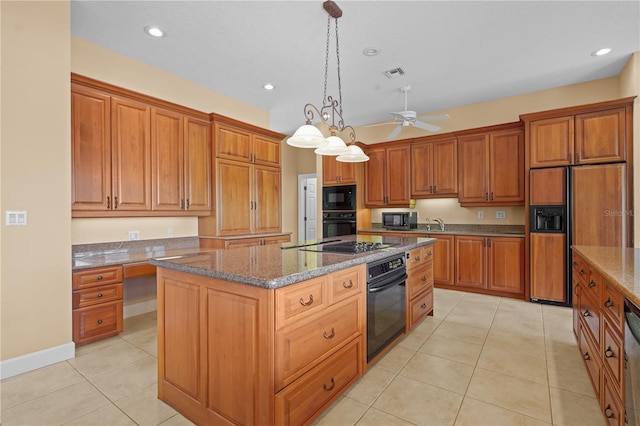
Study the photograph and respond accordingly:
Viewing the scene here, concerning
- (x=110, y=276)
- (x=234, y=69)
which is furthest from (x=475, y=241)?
(x=110, y=276)

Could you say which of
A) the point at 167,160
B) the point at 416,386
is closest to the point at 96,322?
the point at 167,160

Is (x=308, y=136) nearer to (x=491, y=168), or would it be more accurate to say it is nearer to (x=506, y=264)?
(x=491, y=168)

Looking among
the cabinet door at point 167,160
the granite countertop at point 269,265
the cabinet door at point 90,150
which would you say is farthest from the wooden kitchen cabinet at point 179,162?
the granite countertop at point 269,265

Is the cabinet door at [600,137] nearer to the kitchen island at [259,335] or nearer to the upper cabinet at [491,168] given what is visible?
the upper cabinet at [491,168]

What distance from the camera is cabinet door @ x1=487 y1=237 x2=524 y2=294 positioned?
14.0ft

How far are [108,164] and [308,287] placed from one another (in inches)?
109

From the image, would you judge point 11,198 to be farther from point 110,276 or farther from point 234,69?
point 234,69

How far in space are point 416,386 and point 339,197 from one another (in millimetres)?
3986

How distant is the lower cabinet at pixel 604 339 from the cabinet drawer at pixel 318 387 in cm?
130

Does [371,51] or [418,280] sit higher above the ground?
[371,51]

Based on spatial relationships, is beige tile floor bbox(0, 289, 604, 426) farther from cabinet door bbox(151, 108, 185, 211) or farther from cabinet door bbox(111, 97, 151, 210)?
cabinet door bbox(151, 108, 185, 211)

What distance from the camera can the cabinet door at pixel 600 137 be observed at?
362cm

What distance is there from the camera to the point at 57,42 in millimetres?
2549

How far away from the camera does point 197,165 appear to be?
4.08 meters
